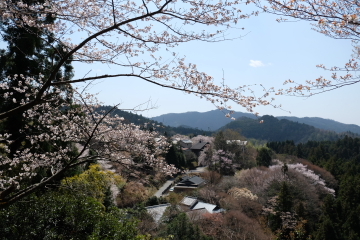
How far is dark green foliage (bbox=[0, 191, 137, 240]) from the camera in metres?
3.56

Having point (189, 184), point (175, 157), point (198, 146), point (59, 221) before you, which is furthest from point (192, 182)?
point (198, 146)

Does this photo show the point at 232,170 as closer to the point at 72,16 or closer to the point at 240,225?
the point at 240,225

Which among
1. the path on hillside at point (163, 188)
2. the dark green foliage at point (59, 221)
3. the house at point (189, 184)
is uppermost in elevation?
the dark green foliage at point (59, 221)

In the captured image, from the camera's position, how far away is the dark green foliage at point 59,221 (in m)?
3.56

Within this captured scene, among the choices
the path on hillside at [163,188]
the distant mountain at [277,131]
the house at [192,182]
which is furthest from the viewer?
the distant mountain at [277,131]

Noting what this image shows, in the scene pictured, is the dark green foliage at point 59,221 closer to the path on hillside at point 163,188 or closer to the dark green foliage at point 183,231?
the dark green foliage at point 183,231

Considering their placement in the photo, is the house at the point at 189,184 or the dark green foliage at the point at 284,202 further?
the house at the point at 189,184

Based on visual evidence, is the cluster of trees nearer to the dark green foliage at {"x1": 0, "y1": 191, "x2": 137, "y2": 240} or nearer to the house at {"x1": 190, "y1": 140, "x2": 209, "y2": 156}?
the dark green foliage at {"x1": 0, "y1": 191, "x2": 137, "y2": 240}

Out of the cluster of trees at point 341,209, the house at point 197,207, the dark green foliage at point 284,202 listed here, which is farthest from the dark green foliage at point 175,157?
the dark green foliage at point 284,202

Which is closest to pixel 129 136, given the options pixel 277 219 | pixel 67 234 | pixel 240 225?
pixel 67 234

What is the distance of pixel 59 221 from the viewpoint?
4.00m

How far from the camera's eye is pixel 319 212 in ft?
51.6

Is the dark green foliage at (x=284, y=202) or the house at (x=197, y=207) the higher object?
the dark green foliage at (x=284, y=202)

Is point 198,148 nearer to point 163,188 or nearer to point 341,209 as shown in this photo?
point 163,188
